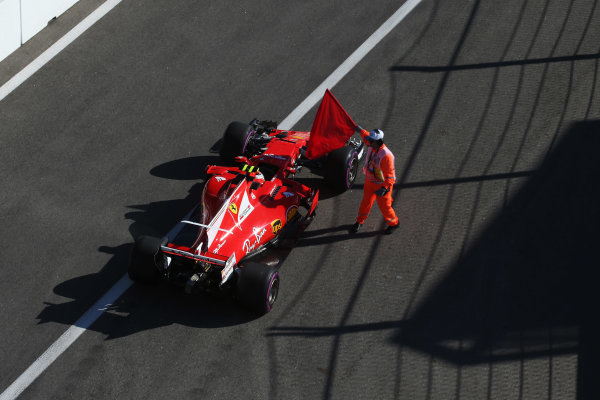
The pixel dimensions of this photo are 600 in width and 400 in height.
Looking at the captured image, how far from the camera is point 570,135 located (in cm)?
1527

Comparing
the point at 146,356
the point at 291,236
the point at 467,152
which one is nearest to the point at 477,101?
the point at 467,152

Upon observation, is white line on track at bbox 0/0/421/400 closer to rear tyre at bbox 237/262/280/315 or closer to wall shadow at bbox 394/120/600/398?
rear tyre at bbox 237/262/280/315

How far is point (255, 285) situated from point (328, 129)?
9.94 feet

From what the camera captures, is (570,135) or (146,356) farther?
(570,135)

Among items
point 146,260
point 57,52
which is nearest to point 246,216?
point 146,260

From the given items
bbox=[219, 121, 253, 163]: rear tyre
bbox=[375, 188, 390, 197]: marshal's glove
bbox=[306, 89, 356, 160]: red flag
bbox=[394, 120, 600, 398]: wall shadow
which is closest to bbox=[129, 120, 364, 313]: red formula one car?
bbox=[219, 121, 253, 163]: rear tyre

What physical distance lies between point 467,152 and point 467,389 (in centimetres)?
495

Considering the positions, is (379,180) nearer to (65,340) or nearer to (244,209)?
(244,209)

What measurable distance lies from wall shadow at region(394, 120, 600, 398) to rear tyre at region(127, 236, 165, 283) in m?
3.50

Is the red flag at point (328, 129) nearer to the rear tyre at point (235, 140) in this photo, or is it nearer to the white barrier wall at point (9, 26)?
the rear tyre at point (235, 140)

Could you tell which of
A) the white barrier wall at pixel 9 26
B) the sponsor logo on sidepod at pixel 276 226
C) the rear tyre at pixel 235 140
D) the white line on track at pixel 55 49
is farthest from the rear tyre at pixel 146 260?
the white barrier wall at pixel 9 26

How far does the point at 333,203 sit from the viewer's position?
14102mm

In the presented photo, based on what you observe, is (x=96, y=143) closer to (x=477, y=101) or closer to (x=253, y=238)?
(x=253, y=238)

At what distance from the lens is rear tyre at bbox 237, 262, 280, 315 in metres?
11.8
